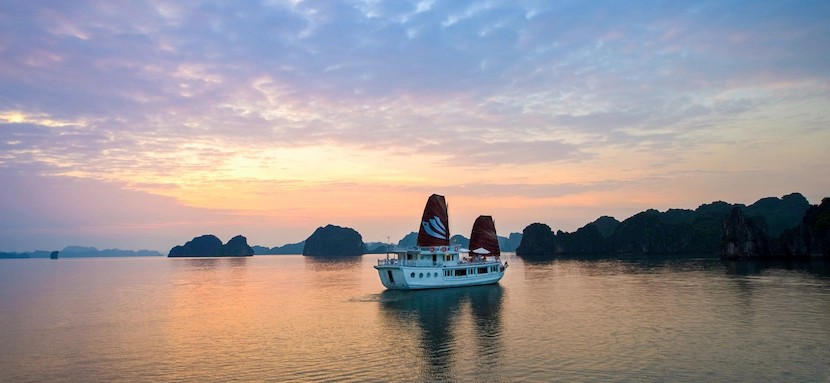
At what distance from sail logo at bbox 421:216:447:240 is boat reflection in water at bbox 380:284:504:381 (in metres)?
7.41

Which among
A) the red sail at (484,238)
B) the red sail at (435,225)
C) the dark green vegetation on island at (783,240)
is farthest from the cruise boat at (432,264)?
the dark green vegetation on island at (783,240)

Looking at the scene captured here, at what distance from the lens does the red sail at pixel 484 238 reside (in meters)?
77.4

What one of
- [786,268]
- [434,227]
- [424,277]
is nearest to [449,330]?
[424,277]

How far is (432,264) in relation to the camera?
64.1 metres

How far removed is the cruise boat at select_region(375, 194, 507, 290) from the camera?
62188mm

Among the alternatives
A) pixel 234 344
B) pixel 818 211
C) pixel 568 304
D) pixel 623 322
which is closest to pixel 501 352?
pixel 623 322

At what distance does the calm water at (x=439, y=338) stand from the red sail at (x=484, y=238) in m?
17.2

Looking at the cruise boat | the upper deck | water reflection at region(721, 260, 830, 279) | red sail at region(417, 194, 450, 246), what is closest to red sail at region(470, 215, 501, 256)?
the cruise boat

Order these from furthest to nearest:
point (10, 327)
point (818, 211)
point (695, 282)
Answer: point (818, 211) → point (695, 282) → point (10, 327)

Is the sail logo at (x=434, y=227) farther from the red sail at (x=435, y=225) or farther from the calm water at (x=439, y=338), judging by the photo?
the calm water at (x=439, y=338)

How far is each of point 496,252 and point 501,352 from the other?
50.4m

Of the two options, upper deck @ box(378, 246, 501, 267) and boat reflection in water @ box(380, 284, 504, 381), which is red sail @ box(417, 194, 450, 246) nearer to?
upper deck @ box(378, 246, 501, 267)

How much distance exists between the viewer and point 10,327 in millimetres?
42656

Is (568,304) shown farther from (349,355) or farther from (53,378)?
(53,378)
